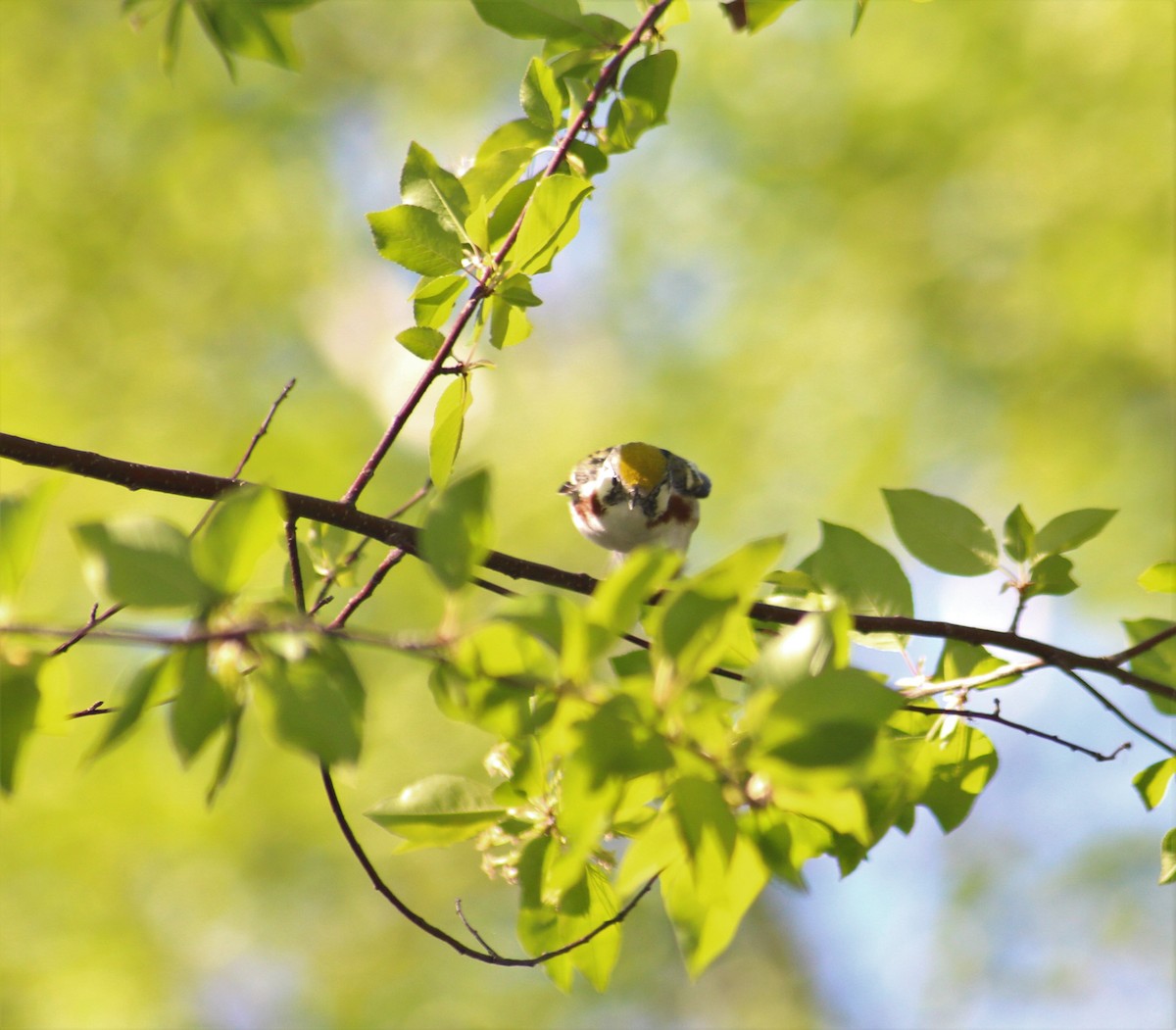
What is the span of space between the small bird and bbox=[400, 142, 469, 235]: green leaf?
Answer: 166 cm

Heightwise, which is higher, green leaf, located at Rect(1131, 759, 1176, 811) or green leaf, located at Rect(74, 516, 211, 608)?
green leaf, located at Rect(1131, 759, 1176, 811)

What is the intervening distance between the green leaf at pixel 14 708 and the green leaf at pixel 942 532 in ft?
3.06

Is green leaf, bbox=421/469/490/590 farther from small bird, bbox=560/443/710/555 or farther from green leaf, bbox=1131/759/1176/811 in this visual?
small bird, bbox=560/443/710/555

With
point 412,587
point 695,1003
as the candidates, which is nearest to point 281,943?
point 412,587

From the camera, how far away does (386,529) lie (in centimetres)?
111

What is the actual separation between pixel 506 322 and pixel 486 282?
77 millimetres

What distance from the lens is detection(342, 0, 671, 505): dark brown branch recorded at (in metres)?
1.21

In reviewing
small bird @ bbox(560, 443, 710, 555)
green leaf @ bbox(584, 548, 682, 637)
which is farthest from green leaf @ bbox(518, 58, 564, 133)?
small bird @ bbox(560, 443, 710, 555)

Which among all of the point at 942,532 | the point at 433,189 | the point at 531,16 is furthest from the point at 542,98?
the point at 942,532

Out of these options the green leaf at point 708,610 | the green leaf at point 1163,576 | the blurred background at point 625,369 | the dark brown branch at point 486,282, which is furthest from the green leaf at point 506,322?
the blurred background at point 625,369

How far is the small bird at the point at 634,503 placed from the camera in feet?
9.47

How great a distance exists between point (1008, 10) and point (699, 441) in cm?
409

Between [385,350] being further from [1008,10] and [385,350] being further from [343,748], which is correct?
[343,748]

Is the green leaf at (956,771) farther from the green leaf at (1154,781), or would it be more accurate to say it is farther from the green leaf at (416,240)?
the green leaf at (416,240)
